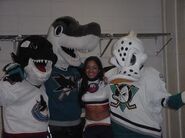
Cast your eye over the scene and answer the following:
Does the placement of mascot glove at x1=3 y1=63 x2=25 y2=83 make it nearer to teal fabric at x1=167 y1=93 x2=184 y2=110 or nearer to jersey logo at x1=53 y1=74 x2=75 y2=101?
jersey logo at x1=53 y1=74 x2=75 y2=101

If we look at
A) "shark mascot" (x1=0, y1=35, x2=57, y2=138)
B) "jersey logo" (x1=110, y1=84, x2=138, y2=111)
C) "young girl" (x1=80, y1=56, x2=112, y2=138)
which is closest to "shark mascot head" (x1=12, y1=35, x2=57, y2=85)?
"shark mascot" (x1=0, y1=35, x2=57, y2=138)

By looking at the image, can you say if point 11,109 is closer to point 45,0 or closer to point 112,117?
point 112,117

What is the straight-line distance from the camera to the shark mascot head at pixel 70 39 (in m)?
2.08

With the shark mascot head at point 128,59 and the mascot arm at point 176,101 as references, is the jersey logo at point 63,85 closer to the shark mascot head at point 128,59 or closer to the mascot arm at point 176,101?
the shark mascot head at point 128,59

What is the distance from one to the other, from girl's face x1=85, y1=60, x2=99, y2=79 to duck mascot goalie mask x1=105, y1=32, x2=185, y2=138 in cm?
25

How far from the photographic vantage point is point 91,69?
2213mm

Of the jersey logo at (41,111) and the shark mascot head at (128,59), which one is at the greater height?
the shark mascot head at (128,59)

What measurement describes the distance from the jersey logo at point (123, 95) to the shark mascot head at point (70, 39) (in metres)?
0.33

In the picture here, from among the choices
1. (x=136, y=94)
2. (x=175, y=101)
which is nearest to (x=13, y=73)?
(x=136, y=94)

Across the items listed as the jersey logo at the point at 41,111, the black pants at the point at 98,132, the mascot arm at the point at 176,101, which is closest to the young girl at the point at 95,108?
the black pants at the point at 98,132

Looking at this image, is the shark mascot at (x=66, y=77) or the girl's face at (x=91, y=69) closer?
the shark mascot at (x=66, y=77)

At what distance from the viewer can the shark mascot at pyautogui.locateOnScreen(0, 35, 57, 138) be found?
1.88 meters

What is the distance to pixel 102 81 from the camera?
2.18 meters

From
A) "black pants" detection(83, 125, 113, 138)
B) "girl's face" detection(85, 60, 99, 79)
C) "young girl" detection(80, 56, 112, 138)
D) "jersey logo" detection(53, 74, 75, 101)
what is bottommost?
"black pants" detection(83, 125, 113, 138)
